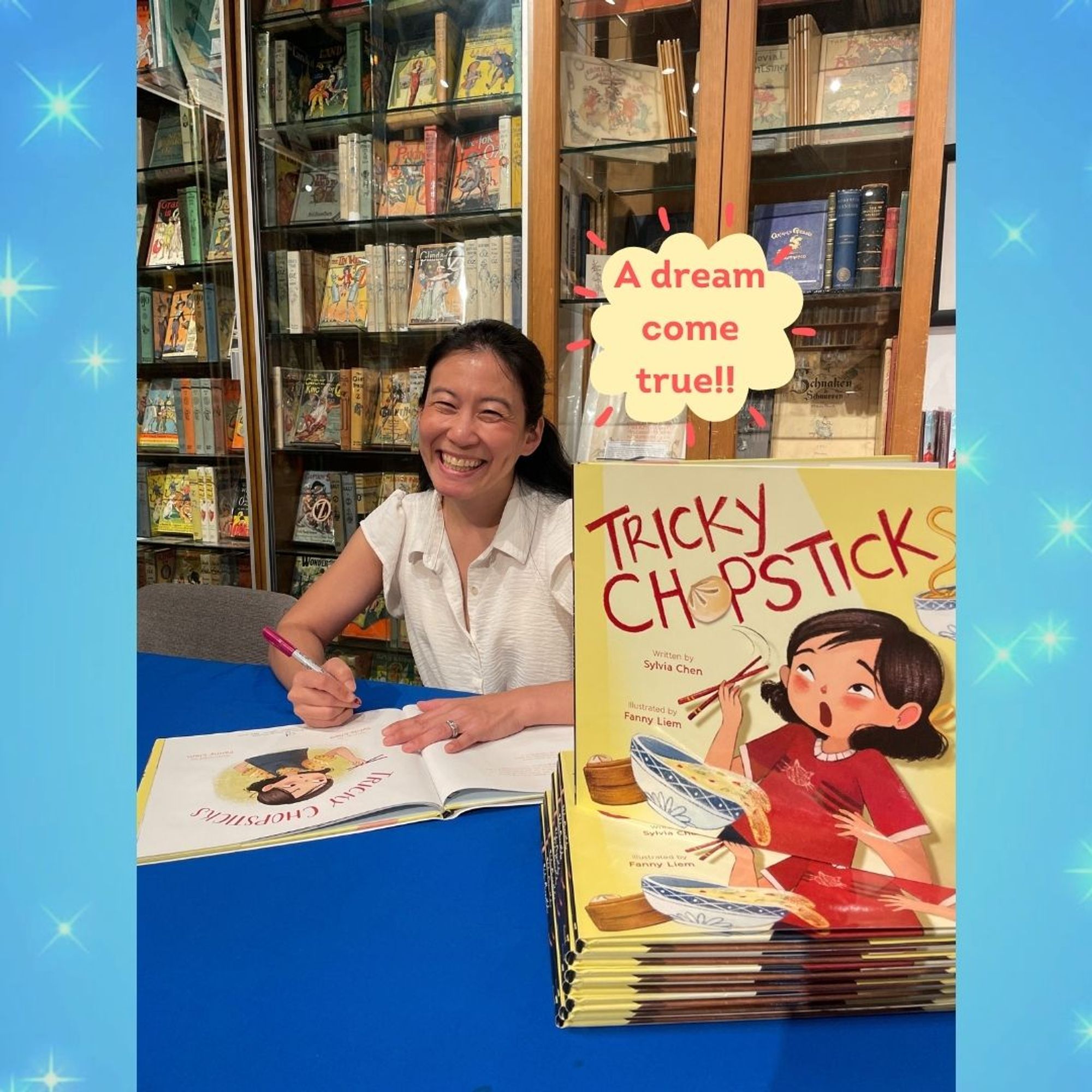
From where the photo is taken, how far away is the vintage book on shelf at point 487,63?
7.75 feet

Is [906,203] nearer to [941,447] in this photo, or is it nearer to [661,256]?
[941,447]

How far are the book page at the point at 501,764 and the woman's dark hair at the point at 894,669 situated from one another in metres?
0.37

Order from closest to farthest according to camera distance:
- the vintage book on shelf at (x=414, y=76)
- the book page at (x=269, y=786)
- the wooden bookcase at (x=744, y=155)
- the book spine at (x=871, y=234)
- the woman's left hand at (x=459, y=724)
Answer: the book page at (x=269, y=786) → the woman's left hand at (x=459, y=724) → the wooden bookcase at (x=744, y=155) → the book spine at (x=871, y=234) → the vintage book on shelf at (x=414, y=76)

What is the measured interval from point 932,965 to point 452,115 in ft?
8.39

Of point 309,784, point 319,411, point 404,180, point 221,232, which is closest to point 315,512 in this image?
point 319,411

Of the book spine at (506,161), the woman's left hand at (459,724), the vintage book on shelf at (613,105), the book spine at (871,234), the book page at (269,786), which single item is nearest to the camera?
the book page at (269,786)

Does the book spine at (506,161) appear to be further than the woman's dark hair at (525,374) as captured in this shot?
Yes

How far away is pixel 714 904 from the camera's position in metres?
0.50

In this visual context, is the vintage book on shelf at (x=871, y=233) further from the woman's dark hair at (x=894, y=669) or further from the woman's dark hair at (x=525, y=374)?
the woman's dark hair at (x=894, y=669)

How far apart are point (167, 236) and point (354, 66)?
0.92 metres

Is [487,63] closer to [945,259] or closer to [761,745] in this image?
[945,259]
